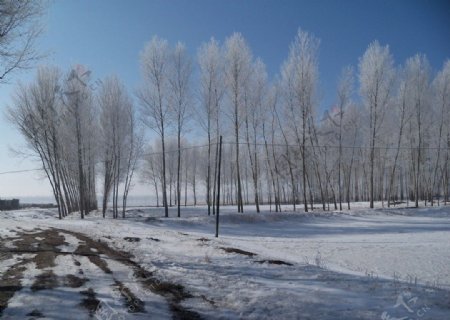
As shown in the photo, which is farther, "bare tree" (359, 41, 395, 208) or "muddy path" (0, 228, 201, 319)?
"bare tree" (359, 41, 395, 208)

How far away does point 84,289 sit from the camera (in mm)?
7043

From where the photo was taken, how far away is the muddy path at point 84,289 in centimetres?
561

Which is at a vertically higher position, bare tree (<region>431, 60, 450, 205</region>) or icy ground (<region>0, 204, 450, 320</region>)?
bare tree (<region>431, 60, 450, 205</region>)

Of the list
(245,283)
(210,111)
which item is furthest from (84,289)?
(210,111)

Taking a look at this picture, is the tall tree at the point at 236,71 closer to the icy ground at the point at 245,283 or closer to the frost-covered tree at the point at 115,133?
the frost-covered tree at the point at 115,133

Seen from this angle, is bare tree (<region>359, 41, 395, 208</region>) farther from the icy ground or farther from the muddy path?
the muddy path

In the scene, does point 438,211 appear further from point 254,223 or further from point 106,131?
point 106,131

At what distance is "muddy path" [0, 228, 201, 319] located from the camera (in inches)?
221

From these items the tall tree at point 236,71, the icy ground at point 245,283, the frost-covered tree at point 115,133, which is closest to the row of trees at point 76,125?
the frost-covered tree at point 115,133

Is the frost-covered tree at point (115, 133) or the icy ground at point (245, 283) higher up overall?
the frost-covered tree at point (115, 133)

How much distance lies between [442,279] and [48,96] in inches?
1220

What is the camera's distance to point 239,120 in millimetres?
30844

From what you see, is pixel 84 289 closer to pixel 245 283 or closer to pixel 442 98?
pixel 245 283

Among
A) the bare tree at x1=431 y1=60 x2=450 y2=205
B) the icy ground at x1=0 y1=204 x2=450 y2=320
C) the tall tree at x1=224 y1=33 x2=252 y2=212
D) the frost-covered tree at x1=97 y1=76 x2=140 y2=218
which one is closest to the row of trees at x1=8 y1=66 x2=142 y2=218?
the frost-covered tree at x1=97 y1=76 x2=140 y2=218
